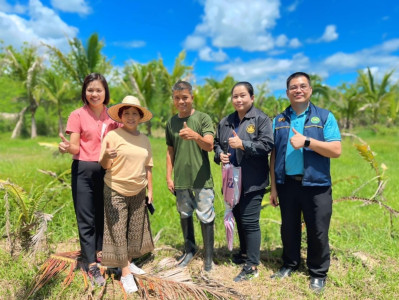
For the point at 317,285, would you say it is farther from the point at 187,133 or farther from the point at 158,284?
the point at 187,133

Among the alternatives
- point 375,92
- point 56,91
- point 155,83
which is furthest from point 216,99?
point 375,92

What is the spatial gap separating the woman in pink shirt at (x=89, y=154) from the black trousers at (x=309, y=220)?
167 centimetres

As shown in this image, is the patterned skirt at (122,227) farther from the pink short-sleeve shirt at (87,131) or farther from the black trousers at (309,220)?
the black trousers at (309,220)

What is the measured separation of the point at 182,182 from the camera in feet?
9.45

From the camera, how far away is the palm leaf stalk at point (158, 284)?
2.46m

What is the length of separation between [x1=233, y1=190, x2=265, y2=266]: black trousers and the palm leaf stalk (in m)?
0.49

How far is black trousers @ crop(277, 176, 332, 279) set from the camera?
2584mm

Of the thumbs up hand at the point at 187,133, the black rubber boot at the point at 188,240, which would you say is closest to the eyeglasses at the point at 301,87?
the thumbs up hand at the point at 187,133

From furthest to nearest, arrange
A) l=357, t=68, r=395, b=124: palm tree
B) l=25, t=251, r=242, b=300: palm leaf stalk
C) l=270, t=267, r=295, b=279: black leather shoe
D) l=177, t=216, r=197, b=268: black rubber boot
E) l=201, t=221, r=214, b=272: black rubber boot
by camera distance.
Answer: l=357, t=68, r=395, b=124: palm tree → l=177, t=216, r=197, b=268: black rubber boot → l=201, t=221, r=214, b=272: black rubber boot → l=270, t=267, r=295, b=279: black leather shoe → l=25, t=251, r=242, b=300: palm leaf stalk

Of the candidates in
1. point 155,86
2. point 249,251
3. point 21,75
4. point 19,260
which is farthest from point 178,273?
point 21,75

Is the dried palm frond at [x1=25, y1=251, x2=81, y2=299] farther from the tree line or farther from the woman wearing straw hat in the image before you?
the tree line

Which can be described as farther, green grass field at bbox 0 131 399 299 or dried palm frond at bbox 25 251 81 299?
green grass field at bbox 0 131 399 299

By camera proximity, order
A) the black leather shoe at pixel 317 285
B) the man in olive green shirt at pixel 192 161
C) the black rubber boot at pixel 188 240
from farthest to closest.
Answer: the black rubber boot at pixel 188 240 < the man in olive green shirt at pixel 192 161 < the black leather shoe at pixel 317 285

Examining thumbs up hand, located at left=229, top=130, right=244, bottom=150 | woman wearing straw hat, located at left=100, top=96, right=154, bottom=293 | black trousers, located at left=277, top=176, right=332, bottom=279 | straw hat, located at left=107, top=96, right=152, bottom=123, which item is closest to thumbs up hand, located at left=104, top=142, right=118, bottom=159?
woman wearing straw hat, located at left=100, top=96, right=154, bottom=293
